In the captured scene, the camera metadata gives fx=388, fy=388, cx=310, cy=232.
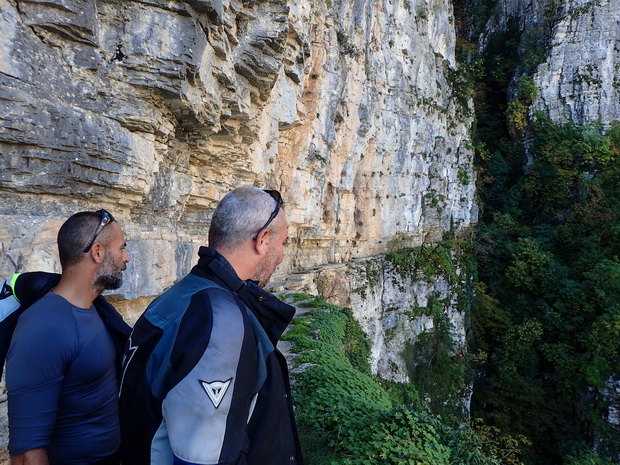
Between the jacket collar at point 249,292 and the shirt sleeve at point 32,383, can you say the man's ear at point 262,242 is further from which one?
the shirt sleeve at point 32,383

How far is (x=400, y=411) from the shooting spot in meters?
3.53

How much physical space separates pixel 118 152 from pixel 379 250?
49.9 feet

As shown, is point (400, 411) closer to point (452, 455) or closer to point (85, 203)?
point (452, 455)

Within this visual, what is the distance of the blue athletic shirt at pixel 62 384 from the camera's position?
150 cm

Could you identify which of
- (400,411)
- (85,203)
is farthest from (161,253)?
(400,411)

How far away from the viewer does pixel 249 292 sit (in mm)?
1412

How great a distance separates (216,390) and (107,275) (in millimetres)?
1158

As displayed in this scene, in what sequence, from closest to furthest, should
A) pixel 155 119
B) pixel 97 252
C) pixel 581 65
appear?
pixel 97 252 < pixel 155 119 < pixel 581 65

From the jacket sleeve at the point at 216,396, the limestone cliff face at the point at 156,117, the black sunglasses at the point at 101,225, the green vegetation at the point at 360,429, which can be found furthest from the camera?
the green vegetation at the point at 360,429

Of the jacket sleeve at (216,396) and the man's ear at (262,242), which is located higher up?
the man's ear at (262,242)

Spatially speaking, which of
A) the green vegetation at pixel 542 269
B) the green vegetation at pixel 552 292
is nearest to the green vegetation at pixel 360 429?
the green vegetation at pixel 552 292

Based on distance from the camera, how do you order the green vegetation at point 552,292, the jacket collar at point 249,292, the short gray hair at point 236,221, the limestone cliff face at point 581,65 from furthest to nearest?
the limestone cliff face at point 581,65, the green vegetation at point 552,292, the short gray hair at point 236,221, the jacket collar at point 249,292

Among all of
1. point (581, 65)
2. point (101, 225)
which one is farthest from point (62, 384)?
point (581, 65)

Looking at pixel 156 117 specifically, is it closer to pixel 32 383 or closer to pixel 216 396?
pixel 32 383
